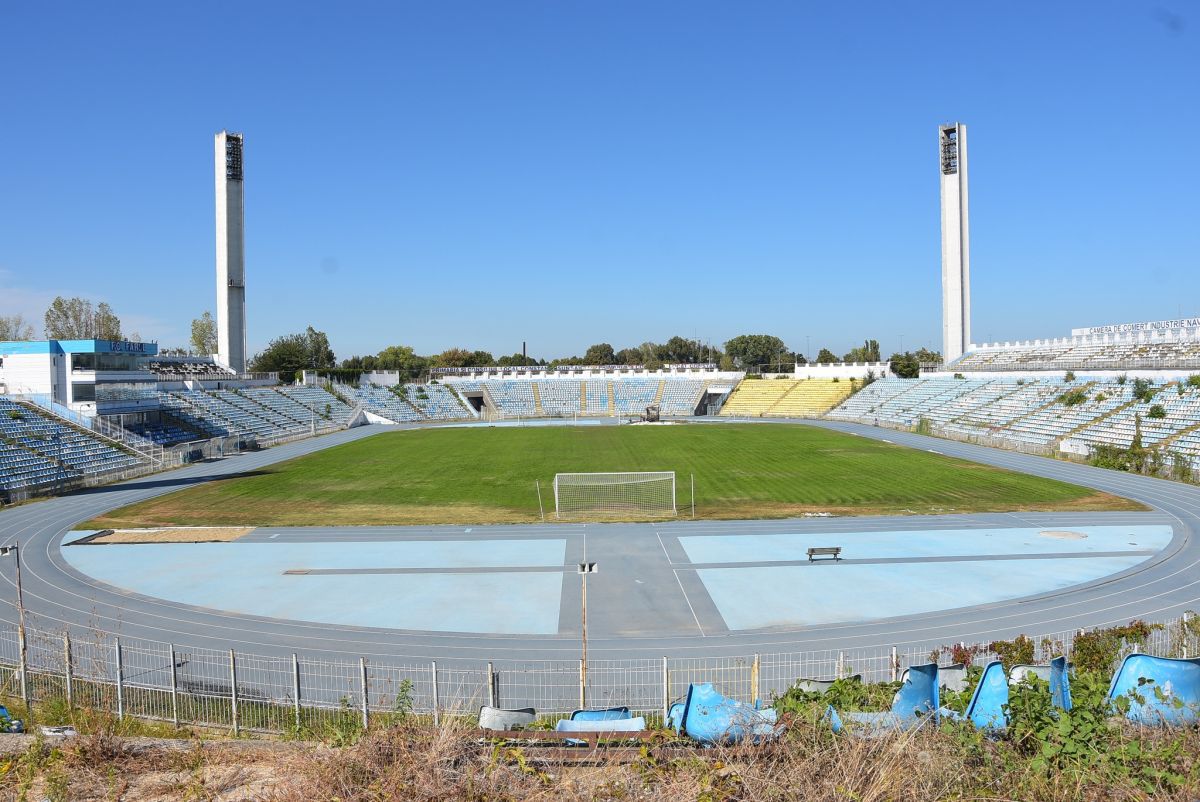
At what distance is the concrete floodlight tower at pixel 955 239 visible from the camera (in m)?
88.4

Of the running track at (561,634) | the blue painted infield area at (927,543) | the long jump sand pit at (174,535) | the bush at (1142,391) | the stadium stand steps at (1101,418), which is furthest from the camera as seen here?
the bush at (1142,391)

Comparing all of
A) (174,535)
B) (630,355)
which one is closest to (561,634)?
(174,535)

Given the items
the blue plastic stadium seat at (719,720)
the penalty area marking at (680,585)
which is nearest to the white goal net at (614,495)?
the penalty area marking at (680,585)

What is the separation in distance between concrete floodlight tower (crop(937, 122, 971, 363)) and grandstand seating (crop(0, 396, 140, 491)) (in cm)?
8105

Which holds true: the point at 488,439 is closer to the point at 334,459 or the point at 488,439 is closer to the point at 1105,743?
the point at 334,459

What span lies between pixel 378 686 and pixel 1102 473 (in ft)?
128

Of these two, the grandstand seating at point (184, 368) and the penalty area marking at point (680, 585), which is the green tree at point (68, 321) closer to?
the grandstand seating at point (184, 368)

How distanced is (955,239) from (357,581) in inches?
3319

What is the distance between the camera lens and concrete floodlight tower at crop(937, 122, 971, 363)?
88438mm

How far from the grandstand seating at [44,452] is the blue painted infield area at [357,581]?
49.4 ft

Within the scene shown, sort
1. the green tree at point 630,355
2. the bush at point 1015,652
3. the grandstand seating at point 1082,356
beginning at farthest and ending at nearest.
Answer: the green tree at point 630,355 → the grandstand seating at point 1082,356 → the bush at point 1015,652

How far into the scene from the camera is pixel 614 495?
35.4 m

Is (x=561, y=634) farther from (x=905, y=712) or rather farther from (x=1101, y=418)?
(x=1101, y=418)

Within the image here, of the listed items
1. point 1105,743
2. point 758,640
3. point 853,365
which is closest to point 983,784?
point 1105,743
